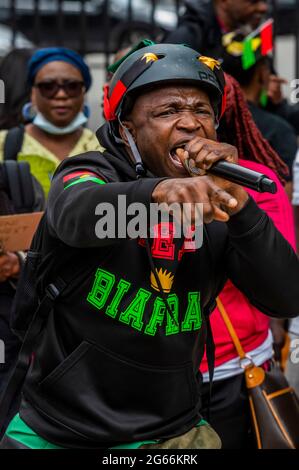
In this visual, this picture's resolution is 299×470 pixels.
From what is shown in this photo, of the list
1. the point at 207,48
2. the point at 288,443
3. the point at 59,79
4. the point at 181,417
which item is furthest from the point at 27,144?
the point at 181,417

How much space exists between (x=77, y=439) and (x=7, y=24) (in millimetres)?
8554

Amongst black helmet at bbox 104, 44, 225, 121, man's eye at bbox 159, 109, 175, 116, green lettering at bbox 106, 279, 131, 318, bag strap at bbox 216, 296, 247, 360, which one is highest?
black helmet at bbox 104, 44, 225, 121

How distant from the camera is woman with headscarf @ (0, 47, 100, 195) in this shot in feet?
17.6

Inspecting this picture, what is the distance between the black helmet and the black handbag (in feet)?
3.67

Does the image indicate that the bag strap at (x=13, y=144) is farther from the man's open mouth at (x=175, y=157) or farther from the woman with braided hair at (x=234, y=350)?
the man's open mouth at (x=175, y=157)

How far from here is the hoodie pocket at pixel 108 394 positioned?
8.43 feet

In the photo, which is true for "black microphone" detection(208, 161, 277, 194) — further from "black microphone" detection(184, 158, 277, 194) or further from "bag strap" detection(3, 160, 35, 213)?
"bag strap" detection(3, 160, 35, 213)

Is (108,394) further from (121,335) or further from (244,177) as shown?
(244,177)

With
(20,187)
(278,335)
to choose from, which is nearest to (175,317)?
(20,187)

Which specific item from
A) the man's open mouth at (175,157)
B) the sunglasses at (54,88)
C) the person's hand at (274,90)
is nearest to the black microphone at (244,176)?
the man's open mouth at (175,157)

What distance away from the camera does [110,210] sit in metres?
2.30

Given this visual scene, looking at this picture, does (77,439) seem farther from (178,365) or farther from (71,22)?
(71,22)

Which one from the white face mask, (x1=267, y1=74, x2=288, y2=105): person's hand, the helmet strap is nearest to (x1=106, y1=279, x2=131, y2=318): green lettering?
the helmet strap

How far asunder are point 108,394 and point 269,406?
1.17 meters
